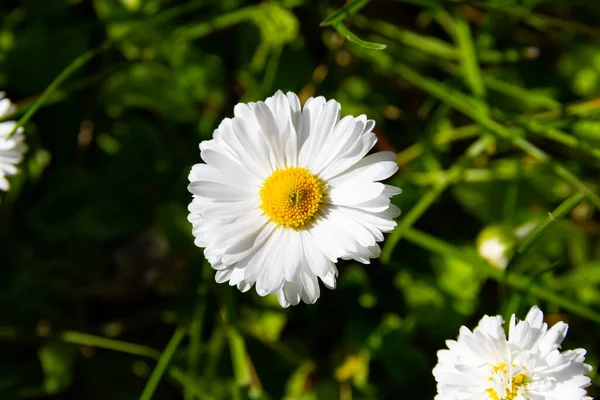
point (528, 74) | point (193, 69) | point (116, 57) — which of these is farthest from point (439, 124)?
point (116, 57)

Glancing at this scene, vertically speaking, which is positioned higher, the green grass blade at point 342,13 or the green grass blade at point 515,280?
the green grass blade at point 342,13

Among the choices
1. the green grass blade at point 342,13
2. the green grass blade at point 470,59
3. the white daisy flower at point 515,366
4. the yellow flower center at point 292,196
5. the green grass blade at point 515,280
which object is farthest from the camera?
the green grass blade at point 470,59

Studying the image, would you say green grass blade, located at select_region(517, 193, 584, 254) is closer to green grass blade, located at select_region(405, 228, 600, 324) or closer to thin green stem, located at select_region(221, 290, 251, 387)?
green grass blade, located at select_region(405, 228, 600, 324)

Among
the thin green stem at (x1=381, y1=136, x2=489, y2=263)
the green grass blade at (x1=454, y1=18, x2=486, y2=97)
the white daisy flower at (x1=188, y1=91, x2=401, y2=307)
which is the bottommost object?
the white daisy flower at (x1=188, y1=91, x2=401, y2=307)

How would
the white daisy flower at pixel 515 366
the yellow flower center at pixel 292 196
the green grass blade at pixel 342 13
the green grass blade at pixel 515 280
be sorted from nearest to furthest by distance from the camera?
1. the white daisy flower at pixel 515 366
2. the yellow flower center at pixel 292 196
3. the green grass blade at pixel 342 13
4. the green grass blade at pixel 515 280

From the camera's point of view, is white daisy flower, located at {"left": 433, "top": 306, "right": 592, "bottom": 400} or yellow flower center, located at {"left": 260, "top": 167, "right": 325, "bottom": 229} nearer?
white daisy flower, located at {"left": 433, "top": 306, "right": 592, "bottom": 400}

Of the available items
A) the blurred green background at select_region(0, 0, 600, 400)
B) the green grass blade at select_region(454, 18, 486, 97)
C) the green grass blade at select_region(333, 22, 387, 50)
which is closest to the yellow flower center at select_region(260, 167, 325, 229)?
the green grass blade at select_region(333, 22, 387, 50)

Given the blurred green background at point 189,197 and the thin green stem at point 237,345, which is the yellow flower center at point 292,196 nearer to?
the thin green stem at point 237,345

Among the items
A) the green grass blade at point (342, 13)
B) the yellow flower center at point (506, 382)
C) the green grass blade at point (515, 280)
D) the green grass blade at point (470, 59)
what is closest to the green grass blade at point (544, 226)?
the green grass blade at point (515, 280)
